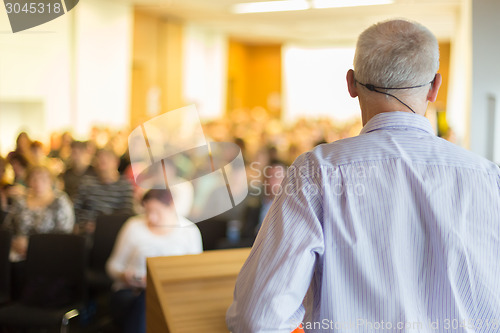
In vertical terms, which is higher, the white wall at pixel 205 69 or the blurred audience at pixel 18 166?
the white wall at pixel 205 69

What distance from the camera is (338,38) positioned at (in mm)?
18938

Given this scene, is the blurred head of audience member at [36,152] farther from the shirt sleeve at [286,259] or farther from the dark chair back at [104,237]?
the shirt sleeve at [286,259]

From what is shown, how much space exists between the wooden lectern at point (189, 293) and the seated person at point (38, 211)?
2533mm

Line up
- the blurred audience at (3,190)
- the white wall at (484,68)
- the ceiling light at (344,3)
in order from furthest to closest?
the ceiling light at (344,3), the blurred audience at (3,190), the white wall at (484,68)

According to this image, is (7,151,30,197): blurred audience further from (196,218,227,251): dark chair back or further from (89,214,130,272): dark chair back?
(196,218,227,251): dark chair back

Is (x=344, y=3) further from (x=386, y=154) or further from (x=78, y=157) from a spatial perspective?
(x=386, y=154)

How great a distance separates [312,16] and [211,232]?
10.2 meters

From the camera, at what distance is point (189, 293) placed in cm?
165

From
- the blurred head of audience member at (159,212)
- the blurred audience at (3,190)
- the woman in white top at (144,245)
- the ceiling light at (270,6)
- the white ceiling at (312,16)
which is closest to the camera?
the woman in white top at (144,245)

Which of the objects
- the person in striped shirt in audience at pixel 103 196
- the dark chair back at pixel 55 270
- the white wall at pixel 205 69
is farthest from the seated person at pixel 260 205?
the white wall at pixel 205 69

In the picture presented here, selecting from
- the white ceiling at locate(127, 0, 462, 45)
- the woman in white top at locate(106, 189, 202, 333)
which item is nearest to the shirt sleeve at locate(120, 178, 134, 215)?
the woman in white top at locate(106, 189, 202, 333)

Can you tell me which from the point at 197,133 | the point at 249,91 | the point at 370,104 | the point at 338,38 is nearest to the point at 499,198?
the point at 370,104

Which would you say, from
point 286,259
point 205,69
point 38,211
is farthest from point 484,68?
point 205,69

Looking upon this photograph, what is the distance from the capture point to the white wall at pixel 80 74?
26.7ft
